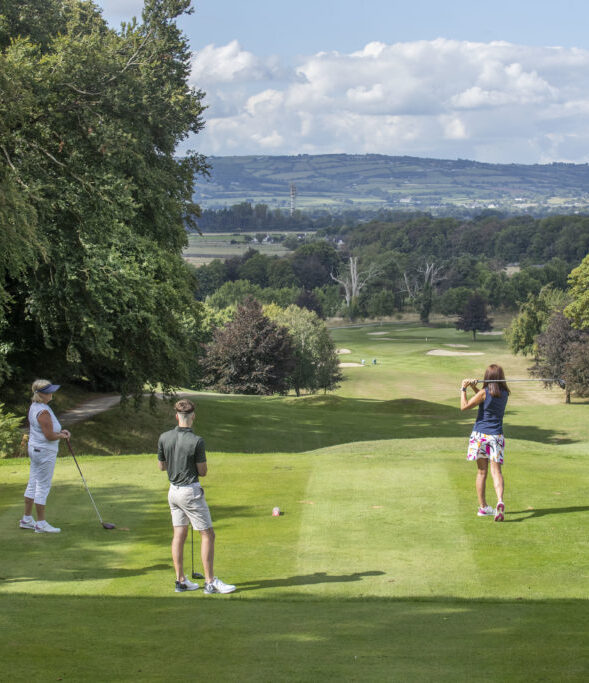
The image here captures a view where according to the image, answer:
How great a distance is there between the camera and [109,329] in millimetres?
29531

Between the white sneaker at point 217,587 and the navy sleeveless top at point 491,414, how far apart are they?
554 cm

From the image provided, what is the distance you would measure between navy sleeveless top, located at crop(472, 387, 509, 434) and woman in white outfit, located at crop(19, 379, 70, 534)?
6.45 meters

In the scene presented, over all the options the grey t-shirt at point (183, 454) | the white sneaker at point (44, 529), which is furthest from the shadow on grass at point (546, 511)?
the white sneaker at point (44, 529)

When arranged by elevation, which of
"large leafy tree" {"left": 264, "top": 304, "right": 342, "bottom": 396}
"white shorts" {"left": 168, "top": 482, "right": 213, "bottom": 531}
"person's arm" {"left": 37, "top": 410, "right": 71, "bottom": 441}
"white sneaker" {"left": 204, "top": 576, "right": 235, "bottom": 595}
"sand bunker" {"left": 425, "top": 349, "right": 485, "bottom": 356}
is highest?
"person's arm" {"left": 37, "top": 410, "right": 71, "bottom": 441}

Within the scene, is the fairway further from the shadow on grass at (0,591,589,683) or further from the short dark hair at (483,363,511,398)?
the short dark hair at (483,363,511,398)

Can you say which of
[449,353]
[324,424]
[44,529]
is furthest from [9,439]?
[449,353]

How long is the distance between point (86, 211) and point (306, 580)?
20.5 metres

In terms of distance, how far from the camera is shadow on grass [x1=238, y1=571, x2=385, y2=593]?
10602 millimetres

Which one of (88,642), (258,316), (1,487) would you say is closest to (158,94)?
(1,487)

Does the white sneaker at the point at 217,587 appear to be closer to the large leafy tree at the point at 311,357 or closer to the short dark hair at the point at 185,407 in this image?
the short dark hair at the point at 185,407

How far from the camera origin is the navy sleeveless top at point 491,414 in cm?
1416

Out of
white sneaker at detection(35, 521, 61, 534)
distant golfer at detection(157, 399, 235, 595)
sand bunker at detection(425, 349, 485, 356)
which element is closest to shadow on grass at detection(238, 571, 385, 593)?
distant golfer at detection(157, 399, 235, 595)

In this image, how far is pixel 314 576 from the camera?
35.9 ft

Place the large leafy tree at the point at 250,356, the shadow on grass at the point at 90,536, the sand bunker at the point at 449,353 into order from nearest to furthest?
the shadow on grass at the point at 90,536
the large leafy tree at the point at 250,356
the sand bunker at the point at 449,353
